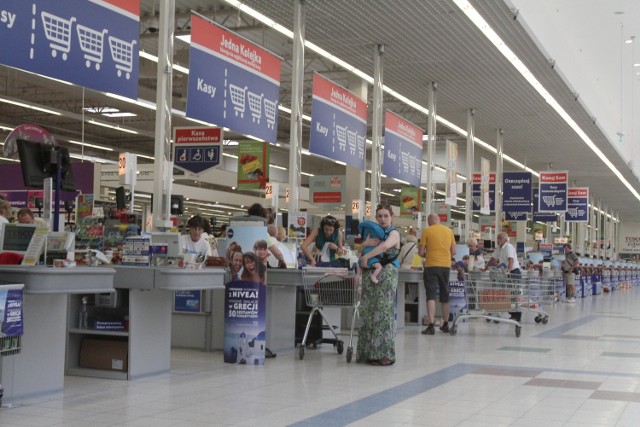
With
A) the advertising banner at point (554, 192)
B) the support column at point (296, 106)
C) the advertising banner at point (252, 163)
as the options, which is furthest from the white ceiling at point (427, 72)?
the advertising banner at point (252, 163)

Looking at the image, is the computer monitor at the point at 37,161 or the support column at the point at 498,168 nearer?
the computer monitor at the point at 37,161

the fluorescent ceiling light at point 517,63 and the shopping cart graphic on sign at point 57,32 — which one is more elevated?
the fluorescent ceiling light at point 517,63

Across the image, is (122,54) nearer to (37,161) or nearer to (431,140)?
(37,161)

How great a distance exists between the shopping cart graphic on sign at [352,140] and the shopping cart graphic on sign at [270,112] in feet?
9.04

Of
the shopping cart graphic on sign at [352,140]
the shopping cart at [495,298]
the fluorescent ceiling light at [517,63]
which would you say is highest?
the fluorescent ceiling light at [517,63]

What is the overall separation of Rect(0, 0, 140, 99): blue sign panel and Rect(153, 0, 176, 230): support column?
1.61m

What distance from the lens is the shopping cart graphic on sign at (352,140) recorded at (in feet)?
40.8

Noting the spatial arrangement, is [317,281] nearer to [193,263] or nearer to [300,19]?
[193,263]

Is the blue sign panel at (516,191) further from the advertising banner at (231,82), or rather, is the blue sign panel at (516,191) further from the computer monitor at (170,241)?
the computer monitor at (170,241)

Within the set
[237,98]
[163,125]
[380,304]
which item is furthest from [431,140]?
[380,304]

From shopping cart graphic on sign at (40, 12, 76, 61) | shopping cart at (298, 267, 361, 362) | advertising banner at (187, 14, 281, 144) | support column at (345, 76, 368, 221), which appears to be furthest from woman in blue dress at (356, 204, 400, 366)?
support column at (345, 76, 368, 221)

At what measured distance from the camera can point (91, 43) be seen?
6934mm

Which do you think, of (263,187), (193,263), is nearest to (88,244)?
(193,263)

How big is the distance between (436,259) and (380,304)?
3725 millimetres
